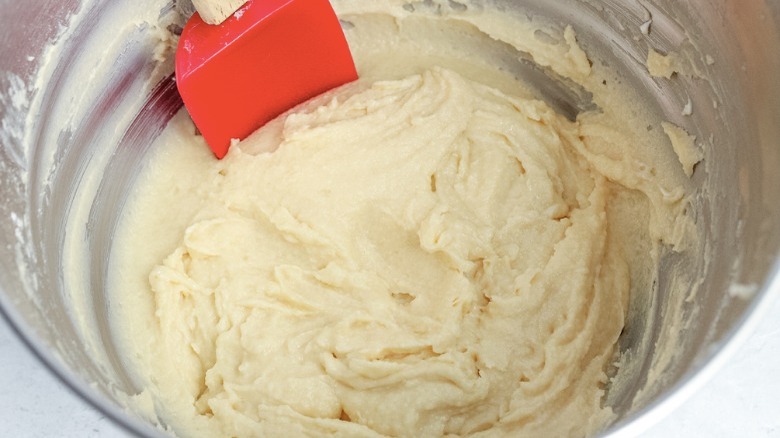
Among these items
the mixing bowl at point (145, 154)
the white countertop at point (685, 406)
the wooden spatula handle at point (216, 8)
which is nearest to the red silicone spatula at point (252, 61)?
the wooden spatula handle at point (216, 8)

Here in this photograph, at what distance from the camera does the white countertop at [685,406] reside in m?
1.88

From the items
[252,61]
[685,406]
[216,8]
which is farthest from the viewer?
[252,61]

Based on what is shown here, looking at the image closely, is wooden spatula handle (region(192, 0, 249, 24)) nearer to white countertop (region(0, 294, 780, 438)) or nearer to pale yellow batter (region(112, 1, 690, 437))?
pale yellow batter (region(112, 1, 690, 437))

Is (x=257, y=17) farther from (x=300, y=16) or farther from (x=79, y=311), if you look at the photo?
(x=79, y=311)

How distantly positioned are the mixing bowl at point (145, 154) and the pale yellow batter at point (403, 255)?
0.10 m

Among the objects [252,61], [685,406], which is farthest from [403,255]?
[685,406]

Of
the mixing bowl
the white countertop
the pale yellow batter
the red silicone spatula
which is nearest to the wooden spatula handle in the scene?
the red silicone spatula

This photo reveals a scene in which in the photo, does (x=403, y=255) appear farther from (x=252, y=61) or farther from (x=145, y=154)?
(x=145, y=154)

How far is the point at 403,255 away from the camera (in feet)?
7.48

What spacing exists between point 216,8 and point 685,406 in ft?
6.11

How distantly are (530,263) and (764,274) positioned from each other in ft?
2.60

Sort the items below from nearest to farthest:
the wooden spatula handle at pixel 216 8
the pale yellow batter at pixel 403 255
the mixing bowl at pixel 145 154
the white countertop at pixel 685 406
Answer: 1. the mixing bowl at pixel 145 154
2. the white countertop at pixel 685 406
3. the pale yellow batter at pixel 403 255
4. the wooden spatula handle at pixel 216 8

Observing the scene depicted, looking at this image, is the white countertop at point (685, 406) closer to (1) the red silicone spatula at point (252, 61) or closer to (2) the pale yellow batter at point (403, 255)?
(2) the pale yellow batter at point (403, 255)

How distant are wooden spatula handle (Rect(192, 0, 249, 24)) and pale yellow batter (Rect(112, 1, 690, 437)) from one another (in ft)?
1.41
